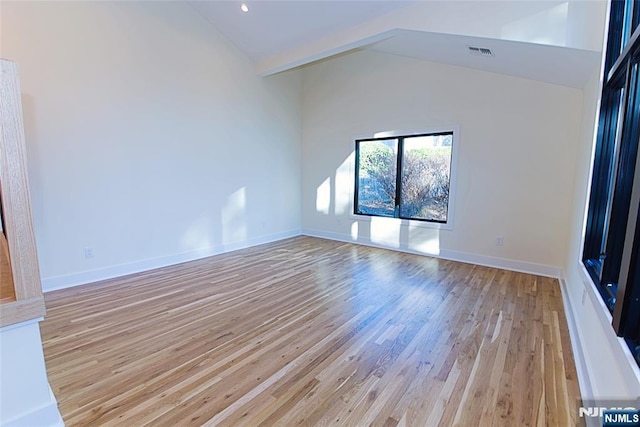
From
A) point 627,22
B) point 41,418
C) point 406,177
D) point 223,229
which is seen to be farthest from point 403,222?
point 41,418

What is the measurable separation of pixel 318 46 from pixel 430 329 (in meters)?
3.85

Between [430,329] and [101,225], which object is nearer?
[430,329]

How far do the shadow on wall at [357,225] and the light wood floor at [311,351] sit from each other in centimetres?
123

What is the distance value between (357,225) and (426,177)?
157 centimetres

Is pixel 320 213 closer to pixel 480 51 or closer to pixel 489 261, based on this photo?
pixel 489 261

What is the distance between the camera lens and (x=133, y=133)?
382 cm

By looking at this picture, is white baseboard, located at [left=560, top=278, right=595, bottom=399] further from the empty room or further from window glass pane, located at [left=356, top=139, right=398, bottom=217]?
window glass pane, located at [left=356, top=139, right=398, bottom=217]

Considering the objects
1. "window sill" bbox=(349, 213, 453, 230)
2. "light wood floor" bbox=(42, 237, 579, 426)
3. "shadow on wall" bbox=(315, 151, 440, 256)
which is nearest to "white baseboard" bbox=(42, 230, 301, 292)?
"light wood floor" bbox=(42, 237, 579, 426)

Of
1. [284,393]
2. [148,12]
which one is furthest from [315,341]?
[148,12]

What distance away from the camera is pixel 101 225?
363cm

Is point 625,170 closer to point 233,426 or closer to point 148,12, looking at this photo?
point 233,426

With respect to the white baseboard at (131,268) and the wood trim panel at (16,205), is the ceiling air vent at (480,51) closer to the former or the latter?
the wood trim panel at (16,205)

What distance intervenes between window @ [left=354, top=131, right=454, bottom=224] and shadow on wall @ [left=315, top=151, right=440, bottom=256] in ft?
0.48

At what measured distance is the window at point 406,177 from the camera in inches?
187
